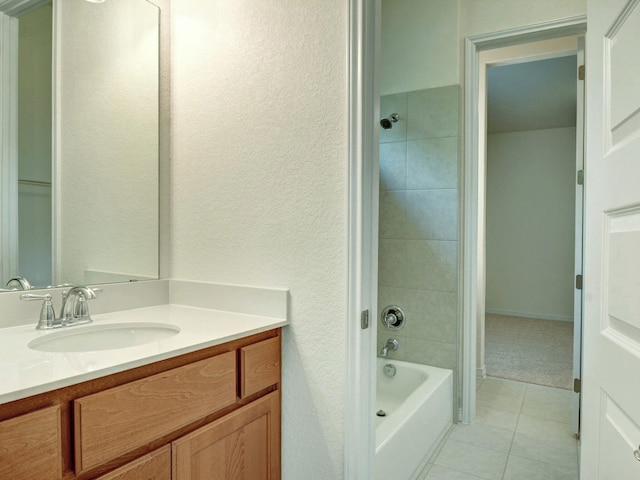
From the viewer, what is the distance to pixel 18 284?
1.32 m

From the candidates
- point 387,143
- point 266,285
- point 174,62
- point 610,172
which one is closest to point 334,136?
point 266,285

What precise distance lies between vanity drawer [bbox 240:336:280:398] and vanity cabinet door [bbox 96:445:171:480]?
278mm

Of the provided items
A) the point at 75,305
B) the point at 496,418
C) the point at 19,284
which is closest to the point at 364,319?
the point at 75,305

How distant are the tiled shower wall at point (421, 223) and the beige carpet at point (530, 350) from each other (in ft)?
4.15

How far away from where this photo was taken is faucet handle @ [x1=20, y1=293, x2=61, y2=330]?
125 cm

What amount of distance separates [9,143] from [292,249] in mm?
964

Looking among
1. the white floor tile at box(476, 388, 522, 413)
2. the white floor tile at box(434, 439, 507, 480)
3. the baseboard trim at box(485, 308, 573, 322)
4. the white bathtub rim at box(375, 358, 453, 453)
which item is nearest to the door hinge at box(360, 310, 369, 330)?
the white bathtub rim at box(375, 358, 453, 453)

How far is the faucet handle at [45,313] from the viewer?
49.3 inches

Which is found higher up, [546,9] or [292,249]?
[546,9]

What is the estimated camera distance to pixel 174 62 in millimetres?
1733

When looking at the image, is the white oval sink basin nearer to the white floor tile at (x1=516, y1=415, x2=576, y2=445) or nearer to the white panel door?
the white panel door

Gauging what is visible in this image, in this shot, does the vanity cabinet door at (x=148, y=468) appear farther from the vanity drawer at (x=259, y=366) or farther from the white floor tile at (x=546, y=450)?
the white floor tile at (x=546, y=450)

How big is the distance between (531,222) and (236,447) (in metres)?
5.54

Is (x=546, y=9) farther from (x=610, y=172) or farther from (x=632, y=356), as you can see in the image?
(x=632, y=356)
